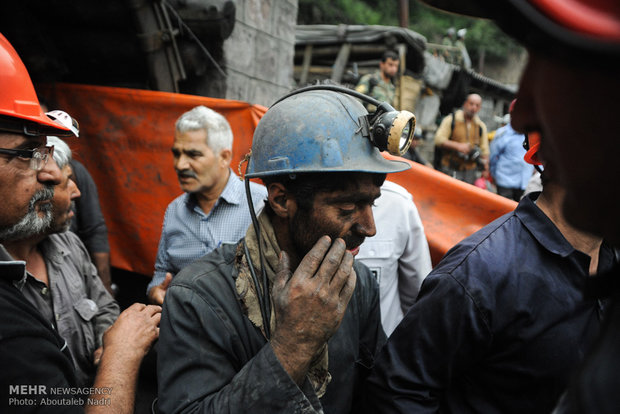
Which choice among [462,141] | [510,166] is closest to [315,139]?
[510,166]

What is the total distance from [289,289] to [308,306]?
0.28 feet

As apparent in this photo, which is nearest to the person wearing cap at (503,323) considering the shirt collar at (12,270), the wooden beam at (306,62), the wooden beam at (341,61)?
the shirt collar at (12,270)

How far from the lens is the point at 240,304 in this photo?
1648 mm

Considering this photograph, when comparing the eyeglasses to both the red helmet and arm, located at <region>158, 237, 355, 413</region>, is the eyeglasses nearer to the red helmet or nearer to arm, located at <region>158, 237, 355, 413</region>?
the red helmet

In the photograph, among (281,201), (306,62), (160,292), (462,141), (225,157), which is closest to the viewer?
(281,201)

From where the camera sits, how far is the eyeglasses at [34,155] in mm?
1863

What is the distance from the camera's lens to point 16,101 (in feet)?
6.38

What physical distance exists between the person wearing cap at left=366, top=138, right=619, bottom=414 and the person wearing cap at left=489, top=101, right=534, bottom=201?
6252 mm

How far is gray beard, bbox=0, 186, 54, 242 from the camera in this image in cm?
193

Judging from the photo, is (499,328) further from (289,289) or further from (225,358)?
(225,358)

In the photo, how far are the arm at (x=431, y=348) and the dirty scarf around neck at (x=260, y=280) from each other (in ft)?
0.80

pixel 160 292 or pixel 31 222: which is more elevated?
pixel 31 222

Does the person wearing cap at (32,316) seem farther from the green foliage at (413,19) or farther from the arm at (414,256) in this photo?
the green foliage at (413,19)

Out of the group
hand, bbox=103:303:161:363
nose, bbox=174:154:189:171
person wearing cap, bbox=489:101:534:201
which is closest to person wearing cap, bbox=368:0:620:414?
hand, bbox=103:303:161:363
